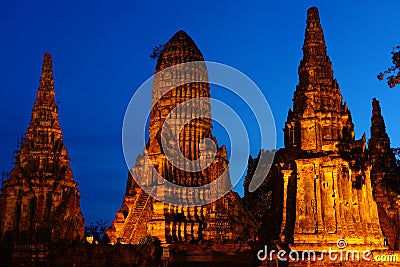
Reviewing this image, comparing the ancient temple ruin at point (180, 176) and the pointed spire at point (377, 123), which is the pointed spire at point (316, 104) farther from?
the pointed spire at point (377, 123)

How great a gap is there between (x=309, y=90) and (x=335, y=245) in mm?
8264

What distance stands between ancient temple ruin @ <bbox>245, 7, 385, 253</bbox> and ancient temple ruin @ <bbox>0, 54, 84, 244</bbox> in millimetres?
15510

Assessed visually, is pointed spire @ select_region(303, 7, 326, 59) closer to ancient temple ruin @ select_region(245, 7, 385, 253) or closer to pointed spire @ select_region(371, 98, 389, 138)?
ancient temple ruin @ select_region(245, 7, 385, 253)

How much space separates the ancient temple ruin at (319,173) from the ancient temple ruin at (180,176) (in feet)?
32.7

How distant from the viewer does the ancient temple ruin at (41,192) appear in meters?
39.2

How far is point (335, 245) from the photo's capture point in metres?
25.8

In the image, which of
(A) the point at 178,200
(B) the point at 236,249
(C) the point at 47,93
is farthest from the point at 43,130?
(B) the point at 236,249

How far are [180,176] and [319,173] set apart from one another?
17214 millimetres

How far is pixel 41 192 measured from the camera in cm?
4025

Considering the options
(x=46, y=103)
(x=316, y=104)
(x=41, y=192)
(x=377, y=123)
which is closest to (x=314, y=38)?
(x=316, y=104)

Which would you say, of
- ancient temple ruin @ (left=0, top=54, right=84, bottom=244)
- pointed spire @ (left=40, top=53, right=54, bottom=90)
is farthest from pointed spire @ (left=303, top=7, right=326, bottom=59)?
pointed spire @ (left=40, top=53, right=54, bottom=90)

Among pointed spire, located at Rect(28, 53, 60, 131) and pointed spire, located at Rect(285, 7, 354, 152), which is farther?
pointed spire, located at Rect(28, 53, 60, 131)

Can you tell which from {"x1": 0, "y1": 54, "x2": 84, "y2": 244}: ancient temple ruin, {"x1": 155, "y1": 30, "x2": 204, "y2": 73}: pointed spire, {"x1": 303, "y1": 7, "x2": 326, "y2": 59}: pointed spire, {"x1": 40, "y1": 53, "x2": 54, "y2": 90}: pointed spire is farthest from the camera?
{"x1": 155, "y1": 30, "x2": 204, "y2": 73}: pointed spire

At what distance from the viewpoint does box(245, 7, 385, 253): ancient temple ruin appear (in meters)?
26.5
